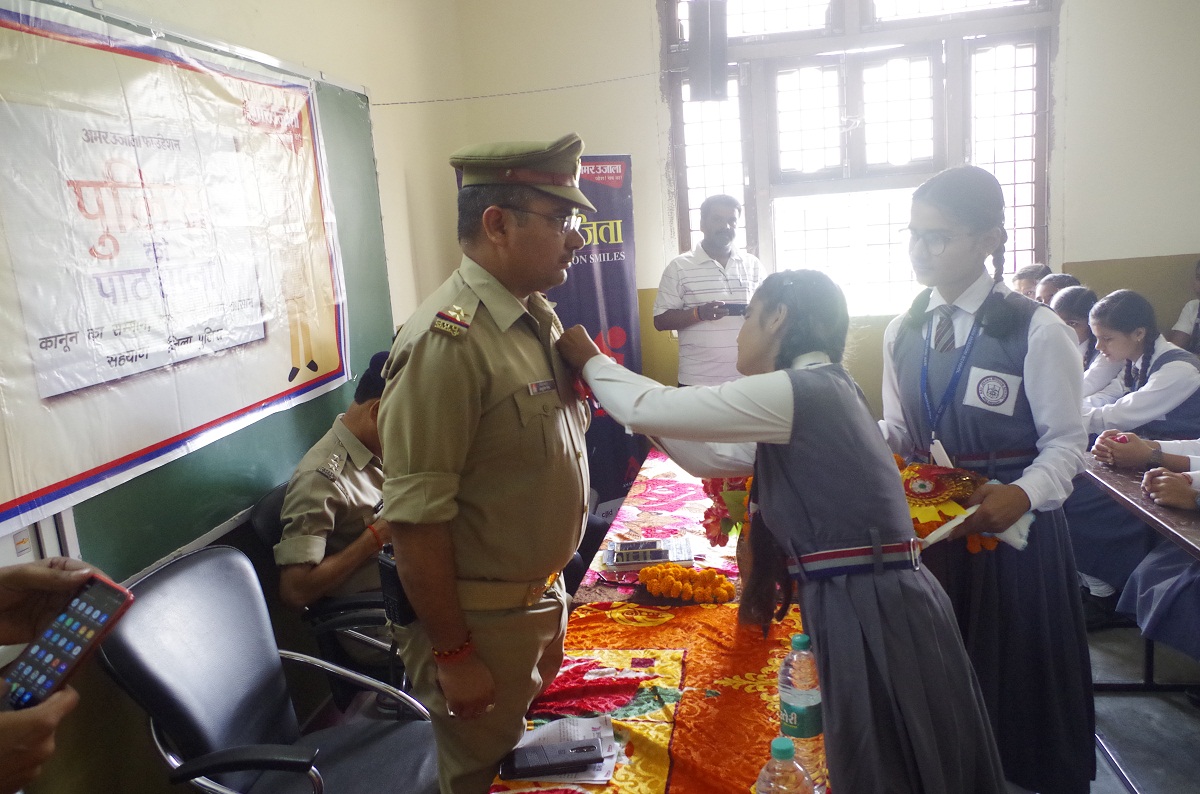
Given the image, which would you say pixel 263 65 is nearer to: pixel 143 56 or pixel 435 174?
pixel 143 56

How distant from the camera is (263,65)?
2.83 m

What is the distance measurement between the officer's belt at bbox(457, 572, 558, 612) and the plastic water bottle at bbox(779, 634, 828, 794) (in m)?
0.53

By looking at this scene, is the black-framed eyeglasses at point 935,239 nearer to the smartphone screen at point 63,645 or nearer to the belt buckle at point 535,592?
the belt buckle at point 535,592

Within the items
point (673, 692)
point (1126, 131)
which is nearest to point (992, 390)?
point (673, 692)

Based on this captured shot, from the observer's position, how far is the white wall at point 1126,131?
16.3 ft

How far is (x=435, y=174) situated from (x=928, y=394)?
12.5 ft

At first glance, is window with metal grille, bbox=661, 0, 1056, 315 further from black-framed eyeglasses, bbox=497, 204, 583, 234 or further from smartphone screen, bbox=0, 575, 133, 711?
smartphone screen, bbox=0, 575, 133, 711

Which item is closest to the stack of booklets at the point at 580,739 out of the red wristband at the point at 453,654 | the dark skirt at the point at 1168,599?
the red wristband at the point at 453,654

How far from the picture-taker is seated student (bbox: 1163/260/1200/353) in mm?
4984

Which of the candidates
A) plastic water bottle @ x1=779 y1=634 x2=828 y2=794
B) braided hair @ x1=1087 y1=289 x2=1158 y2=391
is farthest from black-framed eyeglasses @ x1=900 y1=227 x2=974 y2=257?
braided hair @ x1=1087 y1=289 x2=1158 y2=391

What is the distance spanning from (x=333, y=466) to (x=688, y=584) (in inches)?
48.7

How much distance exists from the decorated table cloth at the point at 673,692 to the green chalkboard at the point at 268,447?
1.19 metres

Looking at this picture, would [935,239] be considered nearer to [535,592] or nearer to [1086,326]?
[535,592]

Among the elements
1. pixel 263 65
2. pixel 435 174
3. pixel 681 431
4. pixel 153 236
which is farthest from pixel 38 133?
pixel 435 174
